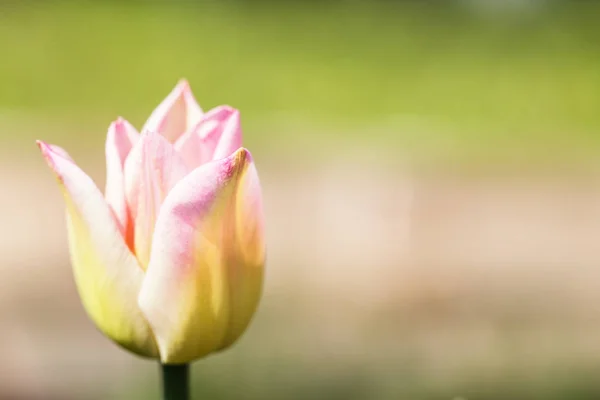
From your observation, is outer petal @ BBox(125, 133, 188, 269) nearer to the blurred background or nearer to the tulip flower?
the tulip flower

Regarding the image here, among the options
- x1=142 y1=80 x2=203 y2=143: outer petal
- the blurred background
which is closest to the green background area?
the blurred background

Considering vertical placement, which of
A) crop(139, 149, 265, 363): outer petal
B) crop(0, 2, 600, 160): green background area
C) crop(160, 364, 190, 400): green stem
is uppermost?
crop(0, 2, 600, 160): green background area

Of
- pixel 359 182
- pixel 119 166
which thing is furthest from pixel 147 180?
pixel 359 182

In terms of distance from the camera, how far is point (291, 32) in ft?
7.64

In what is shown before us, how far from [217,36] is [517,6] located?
81 centimetres

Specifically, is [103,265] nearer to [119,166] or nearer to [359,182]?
[119,166]

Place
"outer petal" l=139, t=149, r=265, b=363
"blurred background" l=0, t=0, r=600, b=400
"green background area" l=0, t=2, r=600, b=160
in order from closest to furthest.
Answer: "outer petal" l=139, t=149, r=265, b=363
"blurred background" l=0, t=0, r=600, b=400
"green background area" l=0, t=2, r=600, b=160

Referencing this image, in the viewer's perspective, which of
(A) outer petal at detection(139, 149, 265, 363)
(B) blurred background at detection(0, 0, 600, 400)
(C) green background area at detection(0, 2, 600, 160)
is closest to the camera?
(A) outer petal at detection(139, 149, 265, 363)

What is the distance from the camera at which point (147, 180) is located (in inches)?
9.4

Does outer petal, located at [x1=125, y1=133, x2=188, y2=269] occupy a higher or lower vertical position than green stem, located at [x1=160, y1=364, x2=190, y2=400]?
higher

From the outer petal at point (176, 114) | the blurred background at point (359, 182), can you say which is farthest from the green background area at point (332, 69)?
the outer petal at point (176, 114)

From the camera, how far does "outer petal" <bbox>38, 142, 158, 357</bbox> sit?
0.77ft

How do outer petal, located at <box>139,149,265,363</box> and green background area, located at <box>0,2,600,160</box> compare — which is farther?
green background area, located at <box>0,2,600,160</box>

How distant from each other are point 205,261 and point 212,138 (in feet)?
0.12
